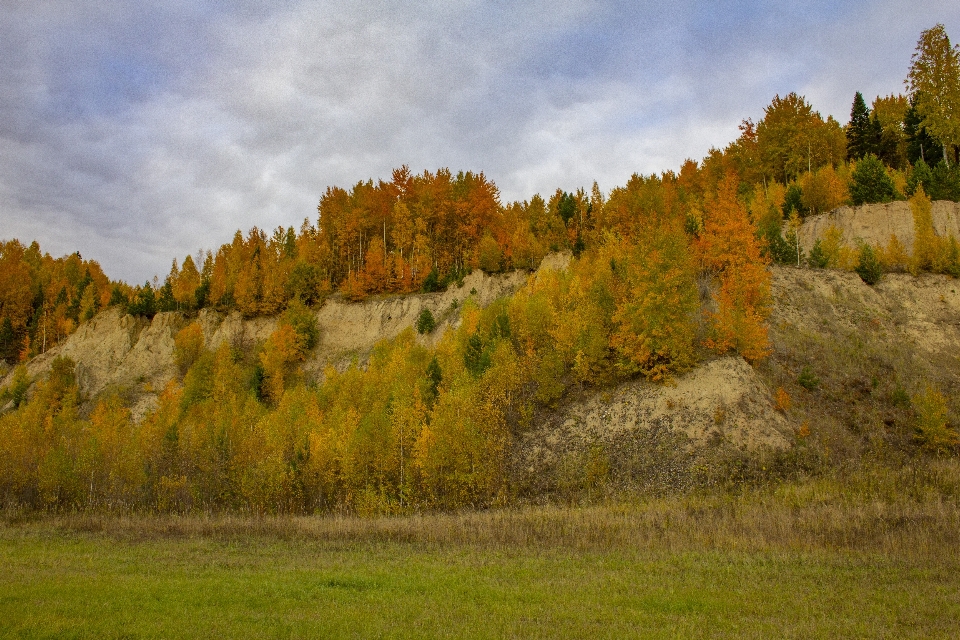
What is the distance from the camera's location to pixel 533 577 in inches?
609

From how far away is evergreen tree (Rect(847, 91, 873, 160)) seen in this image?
6650 centimetres

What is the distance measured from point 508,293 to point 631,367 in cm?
2708

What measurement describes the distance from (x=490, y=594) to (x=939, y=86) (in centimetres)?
6324

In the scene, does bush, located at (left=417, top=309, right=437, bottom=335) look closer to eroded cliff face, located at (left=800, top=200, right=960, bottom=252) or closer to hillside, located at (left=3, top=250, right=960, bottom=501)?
hillside, located at (left=3, top=250, right=960, bottom=501)

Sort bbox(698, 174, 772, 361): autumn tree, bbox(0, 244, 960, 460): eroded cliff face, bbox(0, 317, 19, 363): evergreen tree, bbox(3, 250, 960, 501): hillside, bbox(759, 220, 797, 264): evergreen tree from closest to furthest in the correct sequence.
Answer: bbox(3, 250, 960, 501): hillside
bbox(0, 244, 960, 460): eroded cliff face
bbox(698, 174, 772, 361): autumn tree
bbox(759, 220, 797, 264): evergreen tree
bbox(0, 317, 19, 363): evergreen tree

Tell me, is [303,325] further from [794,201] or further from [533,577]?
[533,577]

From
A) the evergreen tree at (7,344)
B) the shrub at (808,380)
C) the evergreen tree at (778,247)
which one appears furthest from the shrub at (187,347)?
the shrub at (808,380)

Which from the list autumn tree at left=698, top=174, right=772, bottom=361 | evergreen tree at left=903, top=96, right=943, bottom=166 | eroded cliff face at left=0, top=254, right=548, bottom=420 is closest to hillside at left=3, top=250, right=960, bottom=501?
autumn tree at left=698, top=174, right=772, bottom=361

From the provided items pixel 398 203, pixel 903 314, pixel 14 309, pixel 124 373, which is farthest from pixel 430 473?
pixel 14 309

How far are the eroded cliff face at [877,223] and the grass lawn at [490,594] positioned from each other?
144ft

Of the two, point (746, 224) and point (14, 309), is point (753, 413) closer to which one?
point (746, 224)

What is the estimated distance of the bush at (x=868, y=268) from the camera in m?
46.5

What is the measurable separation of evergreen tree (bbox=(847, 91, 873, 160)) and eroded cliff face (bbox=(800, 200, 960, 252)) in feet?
59.2

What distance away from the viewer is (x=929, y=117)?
5306cm
